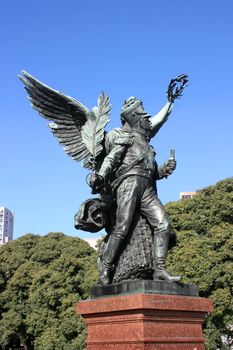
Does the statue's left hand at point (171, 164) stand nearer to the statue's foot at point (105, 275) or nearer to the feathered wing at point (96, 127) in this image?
the feathered wing at point (96, 127)

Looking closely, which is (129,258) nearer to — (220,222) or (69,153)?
(69,153)

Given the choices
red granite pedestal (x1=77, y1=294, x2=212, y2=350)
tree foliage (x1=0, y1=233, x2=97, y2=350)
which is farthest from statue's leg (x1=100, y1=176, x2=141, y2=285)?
tree foliage (x1=0, y1=233, x2=97, y2=350)

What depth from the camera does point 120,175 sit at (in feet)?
24.0

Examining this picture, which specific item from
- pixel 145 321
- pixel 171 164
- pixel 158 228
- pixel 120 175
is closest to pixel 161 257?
pixel 158 228

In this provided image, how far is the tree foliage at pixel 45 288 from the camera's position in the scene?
26.0m

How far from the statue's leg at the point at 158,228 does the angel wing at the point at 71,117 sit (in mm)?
1074

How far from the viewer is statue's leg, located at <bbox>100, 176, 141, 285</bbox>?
6965mm

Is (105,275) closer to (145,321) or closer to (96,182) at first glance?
(145,321)

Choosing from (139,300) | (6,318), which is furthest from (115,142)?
(6,318)

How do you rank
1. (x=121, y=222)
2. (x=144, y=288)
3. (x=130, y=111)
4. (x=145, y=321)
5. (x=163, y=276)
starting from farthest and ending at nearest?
1. (x=130, y=111)
2. (x=121, y=222)
3. (x=163, y=276)
4. (x=144, y=288)
5. (x=145, y=321)

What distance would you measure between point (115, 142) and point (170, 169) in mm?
943

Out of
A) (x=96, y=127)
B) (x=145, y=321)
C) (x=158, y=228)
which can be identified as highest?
(x=96, y=127)

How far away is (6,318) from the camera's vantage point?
29.8 m

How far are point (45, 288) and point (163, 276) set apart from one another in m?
22.2
